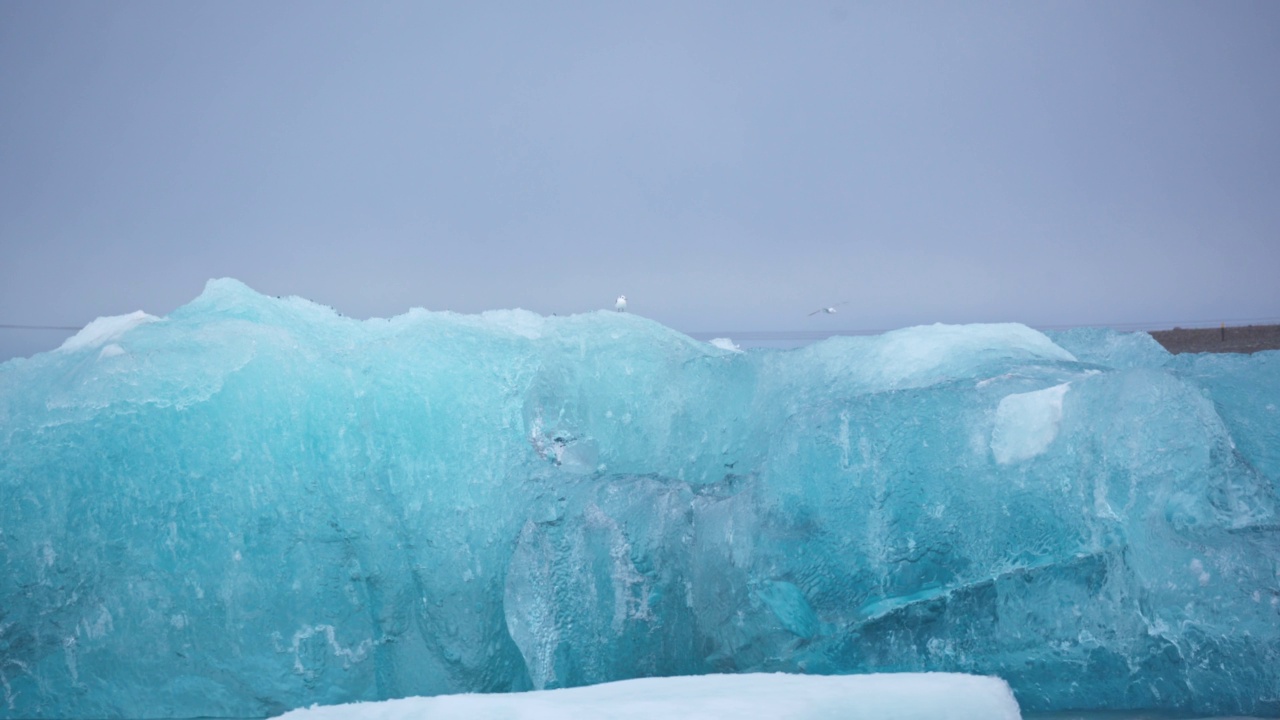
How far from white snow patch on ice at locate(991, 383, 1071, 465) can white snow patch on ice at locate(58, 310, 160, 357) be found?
4463 millimetres

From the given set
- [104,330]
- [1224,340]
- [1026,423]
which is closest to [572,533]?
[1026,423]

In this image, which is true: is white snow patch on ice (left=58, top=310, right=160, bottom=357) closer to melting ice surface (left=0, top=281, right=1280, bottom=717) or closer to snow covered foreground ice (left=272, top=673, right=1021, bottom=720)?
melting ice surface (left=0, top=281, right=1280, bottom=717)

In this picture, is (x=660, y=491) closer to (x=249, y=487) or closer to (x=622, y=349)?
(x=622, y=349)

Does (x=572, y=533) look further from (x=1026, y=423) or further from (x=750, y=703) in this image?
(x=1026, y=423)

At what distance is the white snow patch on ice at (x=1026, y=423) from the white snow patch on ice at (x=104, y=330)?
4.46m

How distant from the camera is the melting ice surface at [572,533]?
413cm

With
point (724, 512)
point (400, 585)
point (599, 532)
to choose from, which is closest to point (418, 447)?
point (400, 585)

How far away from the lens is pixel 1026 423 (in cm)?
445

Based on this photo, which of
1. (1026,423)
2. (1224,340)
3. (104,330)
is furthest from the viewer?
(1224,340)

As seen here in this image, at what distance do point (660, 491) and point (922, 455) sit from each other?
127 cm

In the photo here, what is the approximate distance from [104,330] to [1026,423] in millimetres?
4857

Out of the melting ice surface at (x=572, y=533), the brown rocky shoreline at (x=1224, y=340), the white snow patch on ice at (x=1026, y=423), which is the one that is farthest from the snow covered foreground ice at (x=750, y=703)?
the brown rocky shoreline at (x=1224, y=340)

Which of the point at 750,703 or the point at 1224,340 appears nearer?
the point at 750,703

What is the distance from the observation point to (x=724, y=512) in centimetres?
469
